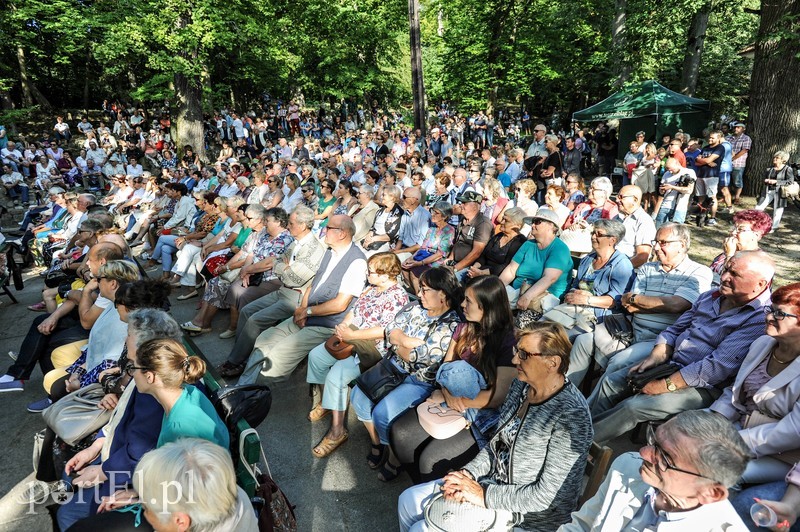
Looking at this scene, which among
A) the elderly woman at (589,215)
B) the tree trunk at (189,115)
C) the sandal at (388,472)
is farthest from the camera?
the tree trunk at (189,115)

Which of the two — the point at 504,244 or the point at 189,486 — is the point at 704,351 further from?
the point at 189,486

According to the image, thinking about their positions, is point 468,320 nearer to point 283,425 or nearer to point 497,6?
point 283,425

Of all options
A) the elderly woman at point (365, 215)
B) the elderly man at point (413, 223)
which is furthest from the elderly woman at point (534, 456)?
the elderly woman at point (365, 215)

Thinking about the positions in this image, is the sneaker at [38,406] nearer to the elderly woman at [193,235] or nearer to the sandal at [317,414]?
the sandal at [317,414]

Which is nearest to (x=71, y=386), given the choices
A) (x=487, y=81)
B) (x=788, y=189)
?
(x=788, y=189)

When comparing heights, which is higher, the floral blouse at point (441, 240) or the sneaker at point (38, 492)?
the floral blouse at point (441, 240)

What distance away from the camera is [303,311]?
4.18m

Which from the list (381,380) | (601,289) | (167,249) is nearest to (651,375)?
(601,289)

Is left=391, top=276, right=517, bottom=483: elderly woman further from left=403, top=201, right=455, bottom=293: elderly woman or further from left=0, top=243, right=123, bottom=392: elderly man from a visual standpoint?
left=0, top=243, right=123, bottom=392: elderly man

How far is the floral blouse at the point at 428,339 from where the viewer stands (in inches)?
121

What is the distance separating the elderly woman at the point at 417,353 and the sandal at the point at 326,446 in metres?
0.31

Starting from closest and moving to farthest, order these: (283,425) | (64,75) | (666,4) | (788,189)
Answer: (283,425) → (788,189) → (666,4) → (64,75)

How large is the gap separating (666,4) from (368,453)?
932 centimetres

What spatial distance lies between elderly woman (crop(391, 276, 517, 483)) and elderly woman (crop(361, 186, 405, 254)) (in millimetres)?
3934
